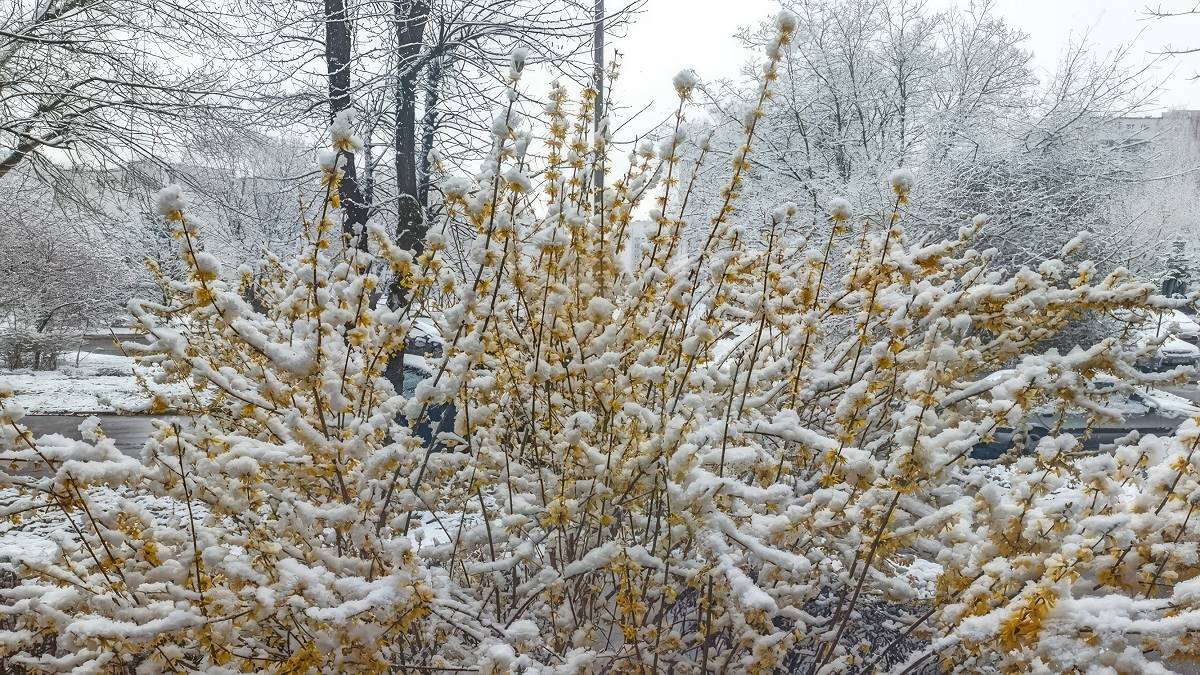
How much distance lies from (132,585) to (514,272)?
4.85ft

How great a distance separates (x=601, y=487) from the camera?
7.45ft

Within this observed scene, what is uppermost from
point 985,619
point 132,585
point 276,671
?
point 985,619

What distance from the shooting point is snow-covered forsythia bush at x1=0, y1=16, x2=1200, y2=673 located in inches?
70.3

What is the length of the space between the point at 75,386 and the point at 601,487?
45.3 feet

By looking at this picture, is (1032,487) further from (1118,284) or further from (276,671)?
(276,671)

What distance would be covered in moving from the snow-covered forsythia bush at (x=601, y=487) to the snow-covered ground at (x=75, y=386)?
27.1 ft

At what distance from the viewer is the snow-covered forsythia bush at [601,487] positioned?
179 cm

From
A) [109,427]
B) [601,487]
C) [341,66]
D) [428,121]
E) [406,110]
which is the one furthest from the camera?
[109,427]

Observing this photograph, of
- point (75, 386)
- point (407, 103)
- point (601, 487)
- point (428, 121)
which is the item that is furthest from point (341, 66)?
point (75, 386)

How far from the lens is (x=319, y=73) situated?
6254 millimetres

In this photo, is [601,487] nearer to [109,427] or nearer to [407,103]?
[407,103]

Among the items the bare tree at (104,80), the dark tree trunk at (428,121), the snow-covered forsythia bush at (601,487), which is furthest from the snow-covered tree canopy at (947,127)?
the snow-covered forsythia bush at (601,487)

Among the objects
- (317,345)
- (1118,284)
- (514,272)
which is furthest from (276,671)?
(1118,284)

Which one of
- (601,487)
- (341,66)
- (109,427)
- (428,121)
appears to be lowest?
(109,427)
